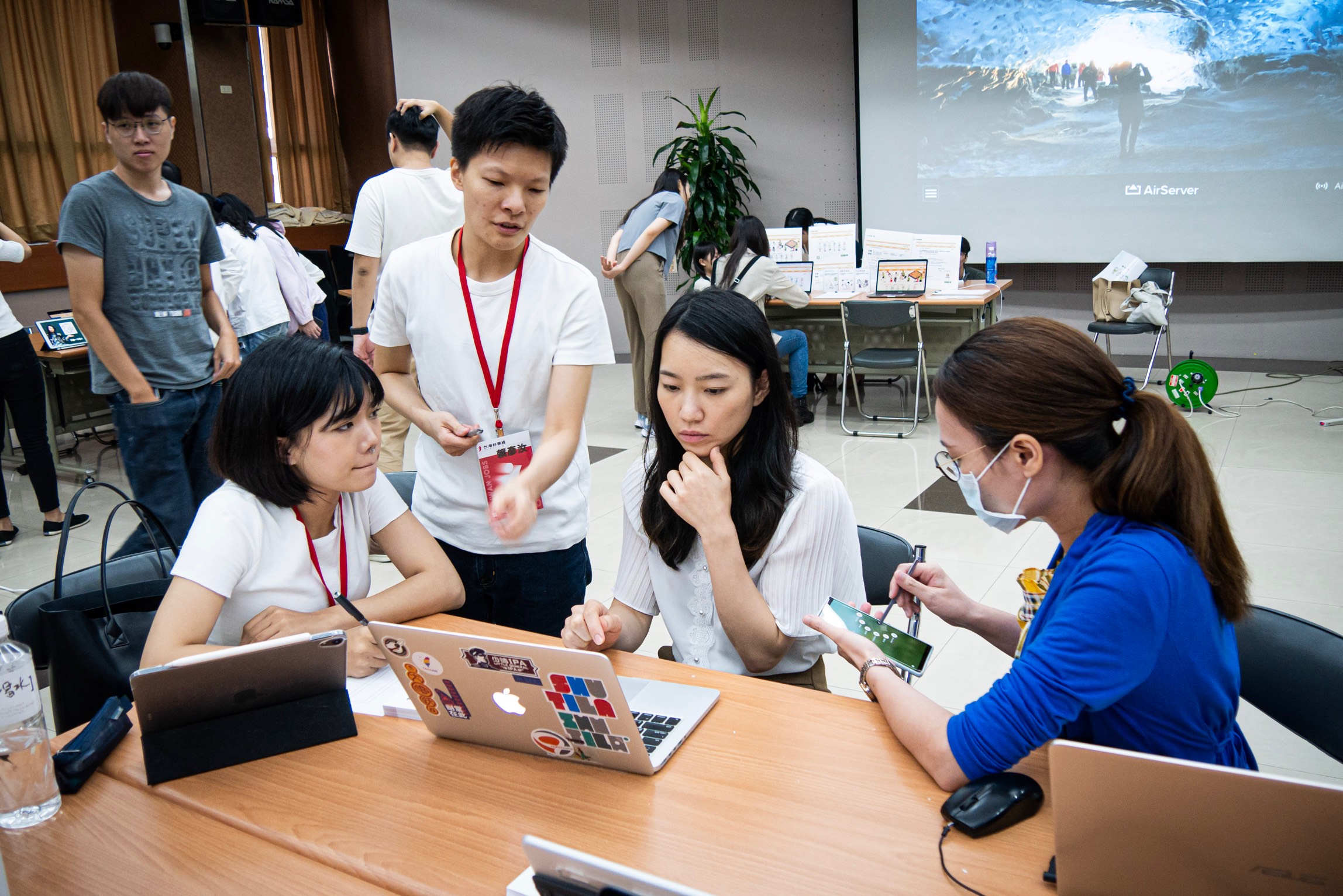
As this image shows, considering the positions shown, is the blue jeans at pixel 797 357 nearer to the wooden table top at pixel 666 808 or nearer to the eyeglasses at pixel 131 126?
the eyeglasses at pixel 131 126

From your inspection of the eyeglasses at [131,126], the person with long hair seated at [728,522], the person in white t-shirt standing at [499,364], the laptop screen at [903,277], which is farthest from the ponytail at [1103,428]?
the laptop screen at [903,277]

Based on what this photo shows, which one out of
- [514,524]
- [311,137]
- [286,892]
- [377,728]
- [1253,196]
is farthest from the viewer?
[311,137]

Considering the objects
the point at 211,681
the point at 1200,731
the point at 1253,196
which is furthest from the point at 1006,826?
the point at 1253,196

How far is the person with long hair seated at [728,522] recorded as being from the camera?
1529mm

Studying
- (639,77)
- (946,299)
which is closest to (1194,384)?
(946,299)

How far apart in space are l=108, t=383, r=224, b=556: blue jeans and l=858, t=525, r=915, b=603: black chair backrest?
2.06 meters

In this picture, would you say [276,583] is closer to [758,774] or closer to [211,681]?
[211,681]

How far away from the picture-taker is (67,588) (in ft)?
5.65

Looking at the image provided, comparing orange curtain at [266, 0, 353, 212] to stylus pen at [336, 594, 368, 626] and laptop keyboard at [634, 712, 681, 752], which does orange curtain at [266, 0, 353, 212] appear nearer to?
stylus pen at [336, 594, 368, 626]

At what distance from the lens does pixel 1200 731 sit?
114cm

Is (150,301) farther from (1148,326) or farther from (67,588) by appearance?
(1148,326)

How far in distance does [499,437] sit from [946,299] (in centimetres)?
458

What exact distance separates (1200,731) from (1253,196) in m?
6.92

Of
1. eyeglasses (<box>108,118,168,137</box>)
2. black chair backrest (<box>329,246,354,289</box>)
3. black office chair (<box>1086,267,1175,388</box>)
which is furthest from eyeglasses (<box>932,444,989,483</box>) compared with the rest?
black chair backrest (<box>329,246,354,289</box>)
